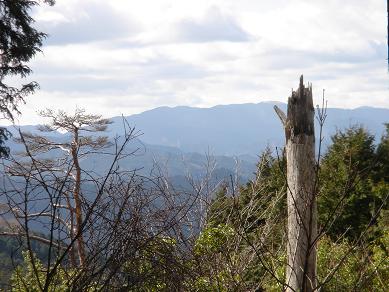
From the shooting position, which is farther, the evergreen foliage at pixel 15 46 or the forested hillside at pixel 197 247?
the evergreen foliage at pixel 15 46

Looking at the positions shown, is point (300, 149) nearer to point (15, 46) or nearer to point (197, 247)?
point (197, 247)

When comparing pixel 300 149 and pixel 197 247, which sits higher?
pixel 300 149

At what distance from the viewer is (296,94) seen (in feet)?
20.1

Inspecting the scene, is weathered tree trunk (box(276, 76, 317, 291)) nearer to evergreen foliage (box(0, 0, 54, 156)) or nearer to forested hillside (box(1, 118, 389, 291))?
forested hillside (box(1, 118, 389, 291))

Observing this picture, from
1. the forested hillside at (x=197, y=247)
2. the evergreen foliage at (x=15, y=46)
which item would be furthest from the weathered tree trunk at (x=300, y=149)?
the evergreen foliage at (x=15, y=46)

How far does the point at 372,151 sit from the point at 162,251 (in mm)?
16732

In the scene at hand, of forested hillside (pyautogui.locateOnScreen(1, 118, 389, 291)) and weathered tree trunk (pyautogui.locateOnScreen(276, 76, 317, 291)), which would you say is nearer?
forested hillside (pyautogui.locateOnScreen(1, 118, 389, 291))

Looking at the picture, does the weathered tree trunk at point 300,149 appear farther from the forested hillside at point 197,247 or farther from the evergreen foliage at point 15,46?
the evergreen foliage at point 15,46

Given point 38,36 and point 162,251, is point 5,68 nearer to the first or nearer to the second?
point 38,36

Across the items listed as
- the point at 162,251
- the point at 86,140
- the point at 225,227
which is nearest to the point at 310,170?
the point at 225,227

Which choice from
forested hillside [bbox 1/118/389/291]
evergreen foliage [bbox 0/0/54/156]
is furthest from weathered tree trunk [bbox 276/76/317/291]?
evergreen foliage [bbox 0/0/54/156]

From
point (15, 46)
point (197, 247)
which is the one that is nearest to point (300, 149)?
point (197, 247)

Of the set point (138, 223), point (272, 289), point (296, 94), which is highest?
point (296, 94)

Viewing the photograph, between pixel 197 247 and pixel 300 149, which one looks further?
pixel 197 247
